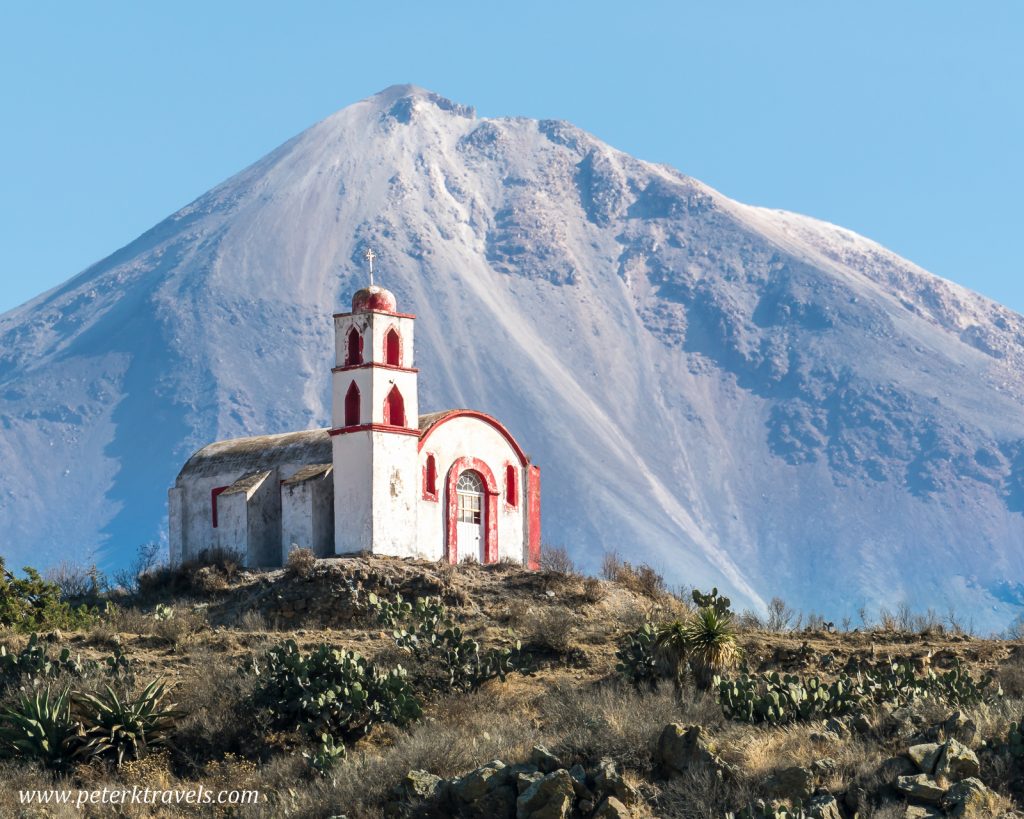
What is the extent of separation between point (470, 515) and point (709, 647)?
19649mm

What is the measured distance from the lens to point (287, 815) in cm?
3006

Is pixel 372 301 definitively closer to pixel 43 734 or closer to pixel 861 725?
pixel 43 734

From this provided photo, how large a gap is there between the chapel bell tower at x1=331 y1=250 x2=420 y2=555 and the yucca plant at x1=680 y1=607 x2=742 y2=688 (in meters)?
16.3

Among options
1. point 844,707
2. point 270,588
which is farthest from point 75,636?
point 844,707

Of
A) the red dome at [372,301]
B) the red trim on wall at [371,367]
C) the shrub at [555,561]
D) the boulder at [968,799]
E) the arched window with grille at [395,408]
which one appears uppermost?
the red dome at [372,301]

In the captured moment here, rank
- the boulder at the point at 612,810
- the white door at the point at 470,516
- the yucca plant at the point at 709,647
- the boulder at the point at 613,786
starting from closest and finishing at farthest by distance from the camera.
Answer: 1. the boulder at the point at 612,810
2. the boulder at the point at 613,786
3. the yucca plant at the point at 709,647
4. the white door at the point at 470,516

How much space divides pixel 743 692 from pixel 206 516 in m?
26.6

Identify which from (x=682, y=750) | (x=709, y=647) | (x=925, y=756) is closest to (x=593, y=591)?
(x=709, y=647)

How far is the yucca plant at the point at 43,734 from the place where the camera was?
33.5 metres

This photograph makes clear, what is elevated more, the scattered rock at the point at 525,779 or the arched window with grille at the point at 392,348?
the arched window with grille at the point at 392,348

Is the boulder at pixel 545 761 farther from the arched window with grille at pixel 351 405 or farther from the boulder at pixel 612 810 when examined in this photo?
the arched window with grille at pixel 351 405

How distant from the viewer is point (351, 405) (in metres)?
51.8

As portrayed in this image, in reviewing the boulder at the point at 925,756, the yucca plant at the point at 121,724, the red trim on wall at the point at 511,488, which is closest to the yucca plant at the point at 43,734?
the yucca plant at the point at 121,724

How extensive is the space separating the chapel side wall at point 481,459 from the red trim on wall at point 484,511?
155 mm
